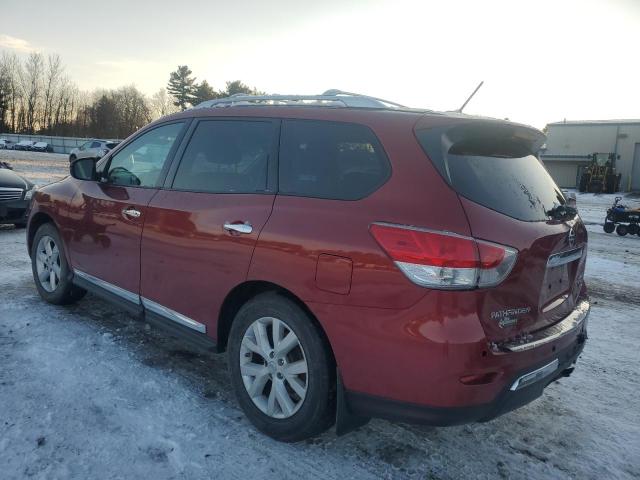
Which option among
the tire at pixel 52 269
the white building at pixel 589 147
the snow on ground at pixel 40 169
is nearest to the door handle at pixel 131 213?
the tire at pixel 52 269

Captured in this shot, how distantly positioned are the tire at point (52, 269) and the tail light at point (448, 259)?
3.50m

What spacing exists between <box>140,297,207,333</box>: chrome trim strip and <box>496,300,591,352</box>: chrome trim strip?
5.99ft

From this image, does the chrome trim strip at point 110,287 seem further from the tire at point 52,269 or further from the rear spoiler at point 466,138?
the rear spoiler at point 466,138

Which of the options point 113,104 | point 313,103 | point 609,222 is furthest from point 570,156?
point 113,104

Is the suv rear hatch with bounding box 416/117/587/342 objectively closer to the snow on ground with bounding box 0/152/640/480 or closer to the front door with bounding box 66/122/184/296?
the snow on ground with bounding box 0/152/640/480

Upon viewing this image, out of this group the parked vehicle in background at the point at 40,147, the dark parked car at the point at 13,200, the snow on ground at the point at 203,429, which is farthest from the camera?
the parked vehicle in background at the point at 40,147

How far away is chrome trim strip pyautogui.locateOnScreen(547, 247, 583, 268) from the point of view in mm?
2559

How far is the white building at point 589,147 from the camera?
39562 millimetres

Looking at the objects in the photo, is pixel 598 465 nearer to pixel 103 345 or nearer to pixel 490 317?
pixel 490 317

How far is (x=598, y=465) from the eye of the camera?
2676 millimetres

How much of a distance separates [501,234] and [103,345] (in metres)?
3.07

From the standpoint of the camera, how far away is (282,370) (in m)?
2.72

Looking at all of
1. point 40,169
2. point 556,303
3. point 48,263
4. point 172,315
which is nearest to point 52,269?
point 48,263

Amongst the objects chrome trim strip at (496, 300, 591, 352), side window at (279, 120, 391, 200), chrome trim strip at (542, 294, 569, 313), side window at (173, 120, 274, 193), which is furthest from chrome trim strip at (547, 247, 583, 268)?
side window at (173, 120, 274, 193)
